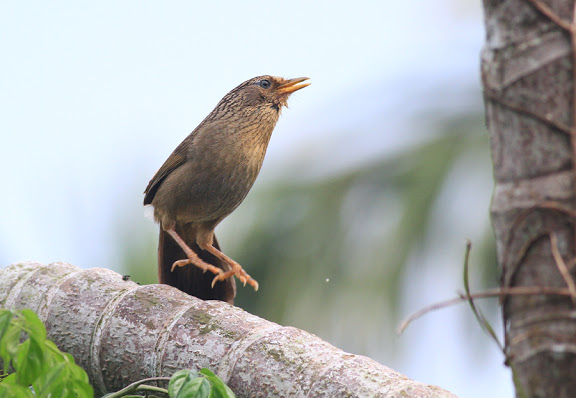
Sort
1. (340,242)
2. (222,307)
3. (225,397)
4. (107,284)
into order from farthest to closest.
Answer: (340,242), (107,284), (222,307), (225,397)

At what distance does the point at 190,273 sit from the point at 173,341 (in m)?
1.50

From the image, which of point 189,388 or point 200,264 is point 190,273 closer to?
point 200,264

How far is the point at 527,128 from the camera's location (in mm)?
1697

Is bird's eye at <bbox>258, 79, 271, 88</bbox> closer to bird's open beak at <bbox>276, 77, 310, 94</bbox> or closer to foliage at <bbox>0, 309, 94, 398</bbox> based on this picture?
bird's open beak at <bbox>276, 77, 310, 94</bbox>

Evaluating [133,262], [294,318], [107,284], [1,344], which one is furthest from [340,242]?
[1,344]

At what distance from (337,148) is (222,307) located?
4.15 metres

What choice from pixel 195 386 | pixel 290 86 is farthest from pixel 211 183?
pixel 195 386

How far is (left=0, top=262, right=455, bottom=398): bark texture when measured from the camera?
3.04m

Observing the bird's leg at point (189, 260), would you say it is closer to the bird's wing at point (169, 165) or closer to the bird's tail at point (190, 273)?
the bird's tail at point (190, 273)

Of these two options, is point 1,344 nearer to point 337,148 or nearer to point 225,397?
point 225,397

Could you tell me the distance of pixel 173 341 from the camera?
11.4 ft

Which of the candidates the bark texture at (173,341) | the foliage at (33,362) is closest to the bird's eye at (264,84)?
the bark texture at (173,341)

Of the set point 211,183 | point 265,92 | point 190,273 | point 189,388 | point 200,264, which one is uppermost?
point 265,92

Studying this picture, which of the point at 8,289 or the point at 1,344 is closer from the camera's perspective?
the point at 1,344
